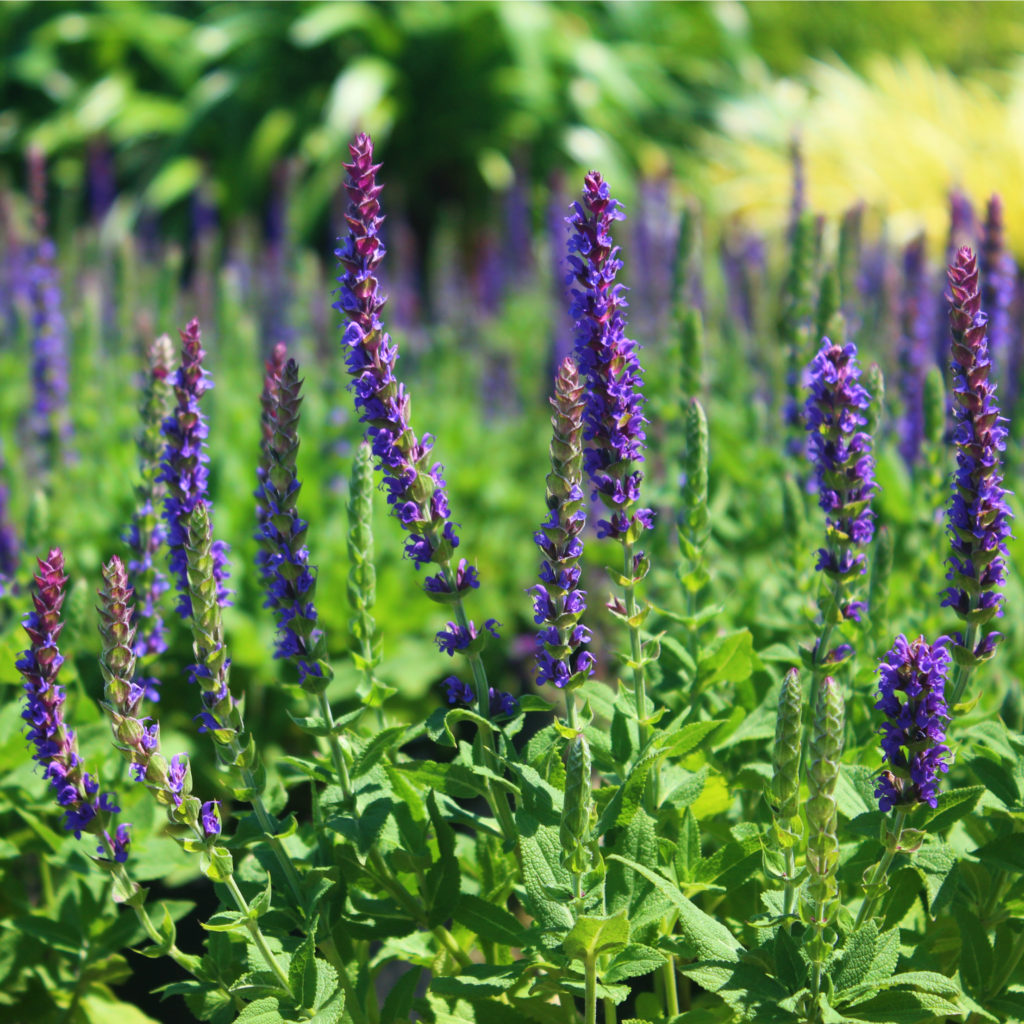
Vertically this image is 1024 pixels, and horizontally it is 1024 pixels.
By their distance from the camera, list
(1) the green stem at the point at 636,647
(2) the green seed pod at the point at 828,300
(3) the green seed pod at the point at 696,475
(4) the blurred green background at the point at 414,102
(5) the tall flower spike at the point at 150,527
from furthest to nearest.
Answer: (4) the blurred green background at the point at 414,102 < (2) the green seed pod at the point at 828,300 < (5) the tall flower spike at the point at 150,527 < (3) the green seed pod at the point at 696,475 < (1) the green stem at the point at 636,647

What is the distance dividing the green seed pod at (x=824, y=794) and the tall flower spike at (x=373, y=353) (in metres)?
0.74

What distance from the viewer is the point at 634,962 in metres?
1.97

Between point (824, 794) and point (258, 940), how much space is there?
0.98 meters

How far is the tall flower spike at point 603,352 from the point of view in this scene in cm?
197

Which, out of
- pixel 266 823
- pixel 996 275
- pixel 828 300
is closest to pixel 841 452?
pixel 266 823

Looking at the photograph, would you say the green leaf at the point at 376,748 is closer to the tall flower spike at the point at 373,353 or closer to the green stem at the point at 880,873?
the tall flower spike at the point at 373,353

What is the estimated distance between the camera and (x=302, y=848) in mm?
2391

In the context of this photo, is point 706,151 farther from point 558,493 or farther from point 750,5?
point 558,493

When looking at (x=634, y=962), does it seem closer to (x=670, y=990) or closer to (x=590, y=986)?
(x=590, y=986)

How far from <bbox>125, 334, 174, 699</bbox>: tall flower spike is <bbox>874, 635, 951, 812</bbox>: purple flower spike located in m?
1.63

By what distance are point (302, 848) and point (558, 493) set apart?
101 centimetres

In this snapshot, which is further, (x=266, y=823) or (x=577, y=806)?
(x=266, y=823)

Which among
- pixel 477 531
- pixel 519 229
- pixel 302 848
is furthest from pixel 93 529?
pixel 519 229

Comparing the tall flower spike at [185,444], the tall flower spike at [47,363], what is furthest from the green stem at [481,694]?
the tall flower spike at [47,363]
